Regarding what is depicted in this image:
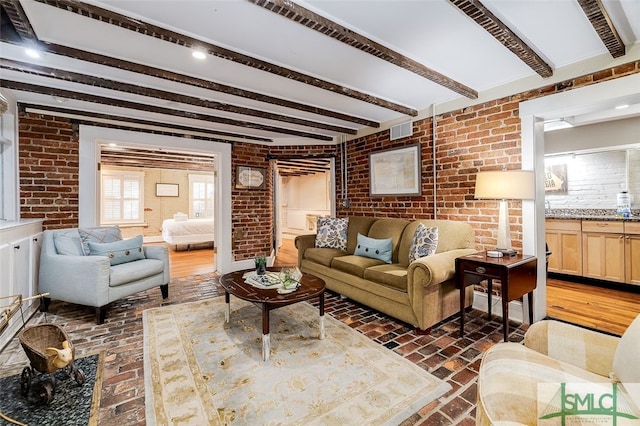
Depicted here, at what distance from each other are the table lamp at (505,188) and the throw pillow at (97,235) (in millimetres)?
4116

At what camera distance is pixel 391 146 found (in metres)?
4.09

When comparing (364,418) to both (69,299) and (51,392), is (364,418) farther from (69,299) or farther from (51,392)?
(69,299)

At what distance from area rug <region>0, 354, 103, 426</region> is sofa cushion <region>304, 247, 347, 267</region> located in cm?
238

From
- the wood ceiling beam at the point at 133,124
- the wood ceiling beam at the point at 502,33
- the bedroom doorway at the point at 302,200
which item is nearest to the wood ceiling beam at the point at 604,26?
the wood ceiling beam at the point at 502,33

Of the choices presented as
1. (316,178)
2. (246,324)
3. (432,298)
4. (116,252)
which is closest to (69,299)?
(116,252)

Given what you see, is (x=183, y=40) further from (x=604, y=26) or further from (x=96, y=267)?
(x=604, y=26)

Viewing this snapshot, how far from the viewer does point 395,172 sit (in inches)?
158

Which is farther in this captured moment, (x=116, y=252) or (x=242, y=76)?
(x=116, y=252)

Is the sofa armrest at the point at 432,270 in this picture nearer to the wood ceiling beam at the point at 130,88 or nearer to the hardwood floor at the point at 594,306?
the hardwood floor at the point at 594,306

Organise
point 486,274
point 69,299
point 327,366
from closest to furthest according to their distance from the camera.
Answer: point 327,366
point 486,274
point 69,299

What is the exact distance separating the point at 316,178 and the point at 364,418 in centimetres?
813

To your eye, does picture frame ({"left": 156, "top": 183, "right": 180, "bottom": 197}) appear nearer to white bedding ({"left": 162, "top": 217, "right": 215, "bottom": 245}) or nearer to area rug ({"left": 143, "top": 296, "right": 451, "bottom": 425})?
white bedding ({"left": 162, "top": 217, "right": 215, "bottom": 245})

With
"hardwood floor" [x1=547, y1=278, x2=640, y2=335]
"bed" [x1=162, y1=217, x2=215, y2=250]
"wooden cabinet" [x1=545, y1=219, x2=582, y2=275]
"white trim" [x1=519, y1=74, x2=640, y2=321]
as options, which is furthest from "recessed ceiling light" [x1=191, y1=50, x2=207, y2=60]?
"bed" [x1=162, y1=217, x2=215, y2=250]

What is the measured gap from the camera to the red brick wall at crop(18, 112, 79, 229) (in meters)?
3.31
